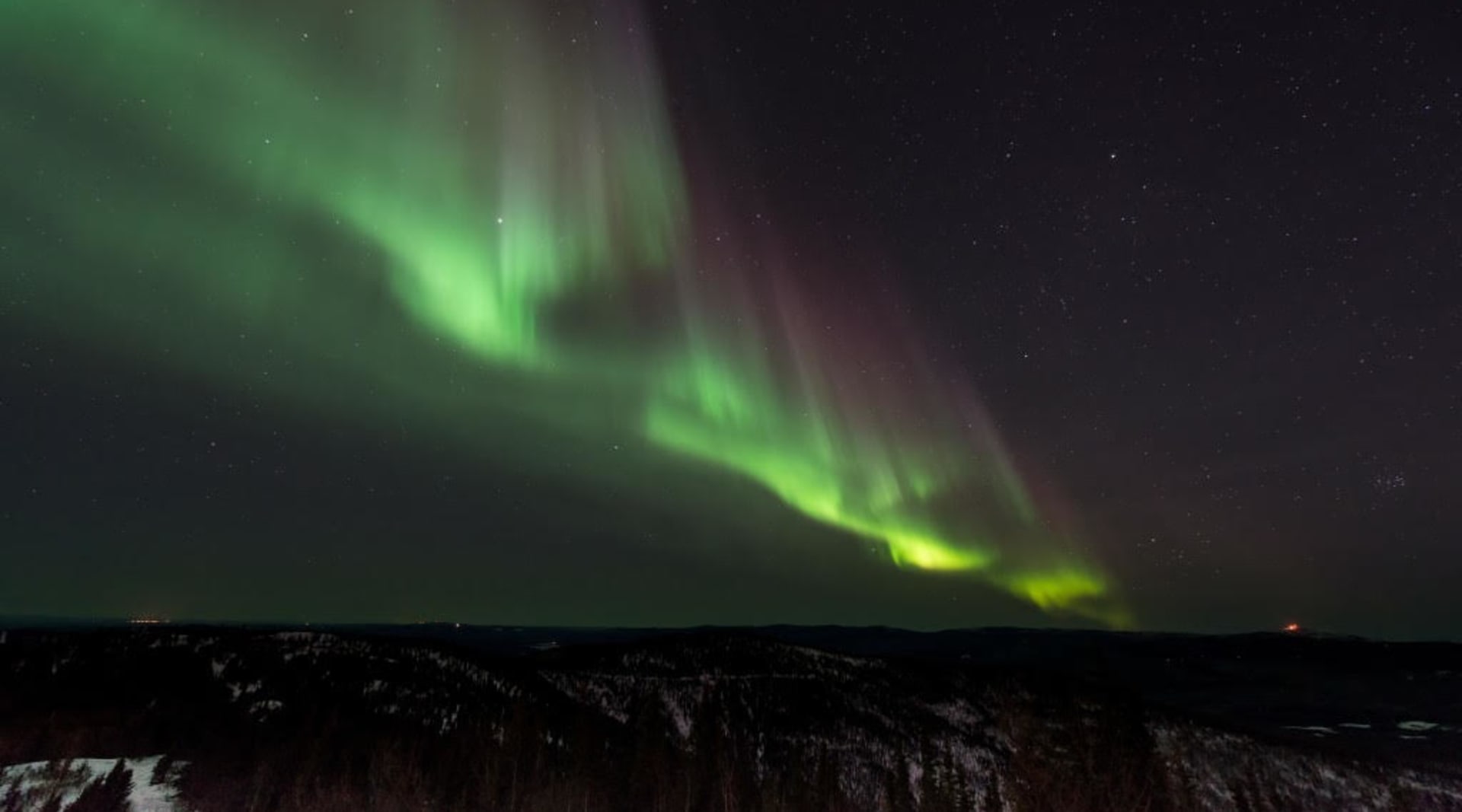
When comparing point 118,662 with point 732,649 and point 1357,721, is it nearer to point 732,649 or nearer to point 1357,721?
point 732,649

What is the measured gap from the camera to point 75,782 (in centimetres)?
3512

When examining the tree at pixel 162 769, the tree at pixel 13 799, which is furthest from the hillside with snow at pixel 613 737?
the tree at pixel 162 769

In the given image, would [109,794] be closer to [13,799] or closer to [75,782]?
[75,782]

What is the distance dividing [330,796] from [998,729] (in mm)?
60321

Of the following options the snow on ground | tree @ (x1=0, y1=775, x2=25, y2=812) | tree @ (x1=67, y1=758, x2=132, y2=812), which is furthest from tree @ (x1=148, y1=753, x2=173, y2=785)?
tree @ (x1=0, y1=775, x2=25, y2=812)

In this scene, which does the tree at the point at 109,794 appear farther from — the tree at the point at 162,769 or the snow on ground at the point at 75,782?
the tree at the point at 162,769

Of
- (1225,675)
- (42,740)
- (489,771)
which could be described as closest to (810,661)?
(489,771)

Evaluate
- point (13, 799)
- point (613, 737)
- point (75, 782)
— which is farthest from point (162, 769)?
point (613, 737)

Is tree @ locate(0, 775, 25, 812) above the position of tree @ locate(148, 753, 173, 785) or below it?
below

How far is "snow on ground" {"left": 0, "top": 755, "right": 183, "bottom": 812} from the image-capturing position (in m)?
33.4

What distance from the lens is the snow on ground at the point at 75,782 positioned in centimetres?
3341

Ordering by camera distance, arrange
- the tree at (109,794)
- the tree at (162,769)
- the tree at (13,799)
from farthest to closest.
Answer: the tree at (162,769), the tree at (109,794), the tree at (13,799)

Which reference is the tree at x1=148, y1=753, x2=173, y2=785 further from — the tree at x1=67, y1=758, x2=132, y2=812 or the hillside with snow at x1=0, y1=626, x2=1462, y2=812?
the tree at x1=67, y1=758, x2=132, y2=812

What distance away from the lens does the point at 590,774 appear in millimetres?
55219
